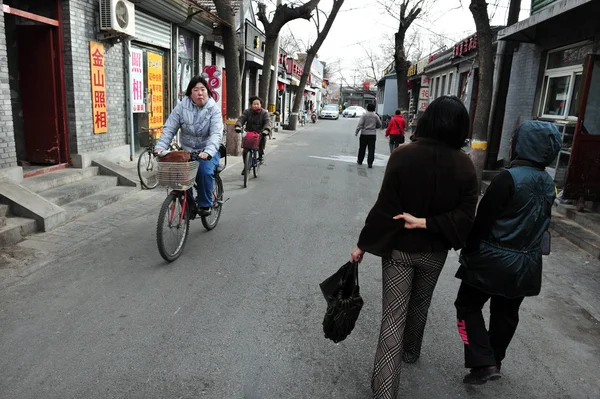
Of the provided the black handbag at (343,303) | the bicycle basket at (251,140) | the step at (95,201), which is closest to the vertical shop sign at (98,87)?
the step at (95,201)

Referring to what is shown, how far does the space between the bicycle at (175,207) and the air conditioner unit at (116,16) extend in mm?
4590

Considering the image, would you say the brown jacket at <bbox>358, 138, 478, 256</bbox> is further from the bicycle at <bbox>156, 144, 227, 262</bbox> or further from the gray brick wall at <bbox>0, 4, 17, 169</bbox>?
the gray brick wall at <bbox>0, 4, 17, 169</bbox>

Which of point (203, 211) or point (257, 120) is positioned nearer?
point (203, 211)

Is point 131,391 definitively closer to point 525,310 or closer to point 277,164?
point 525,310

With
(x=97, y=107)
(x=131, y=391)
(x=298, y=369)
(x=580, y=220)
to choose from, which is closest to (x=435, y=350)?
(x=298, y=369)

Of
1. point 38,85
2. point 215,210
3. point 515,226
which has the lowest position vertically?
point 215,210

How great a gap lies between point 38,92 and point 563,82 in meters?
10.1

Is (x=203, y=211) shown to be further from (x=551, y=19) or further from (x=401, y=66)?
(x=401, y=66)

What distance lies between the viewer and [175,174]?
453 centimetres

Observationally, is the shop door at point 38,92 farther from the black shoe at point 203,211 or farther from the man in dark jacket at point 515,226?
the man in dark jacket at point 515,226

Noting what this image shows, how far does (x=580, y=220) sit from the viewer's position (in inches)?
263

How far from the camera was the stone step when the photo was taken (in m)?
6.37

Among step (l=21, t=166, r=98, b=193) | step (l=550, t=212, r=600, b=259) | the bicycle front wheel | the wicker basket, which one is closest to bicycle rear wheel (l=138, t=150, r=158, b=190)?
step (l=21, t=166, r=98, b=193)

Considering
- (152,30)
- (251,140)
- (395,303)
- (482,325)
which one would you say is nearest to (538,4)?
(251,140)
